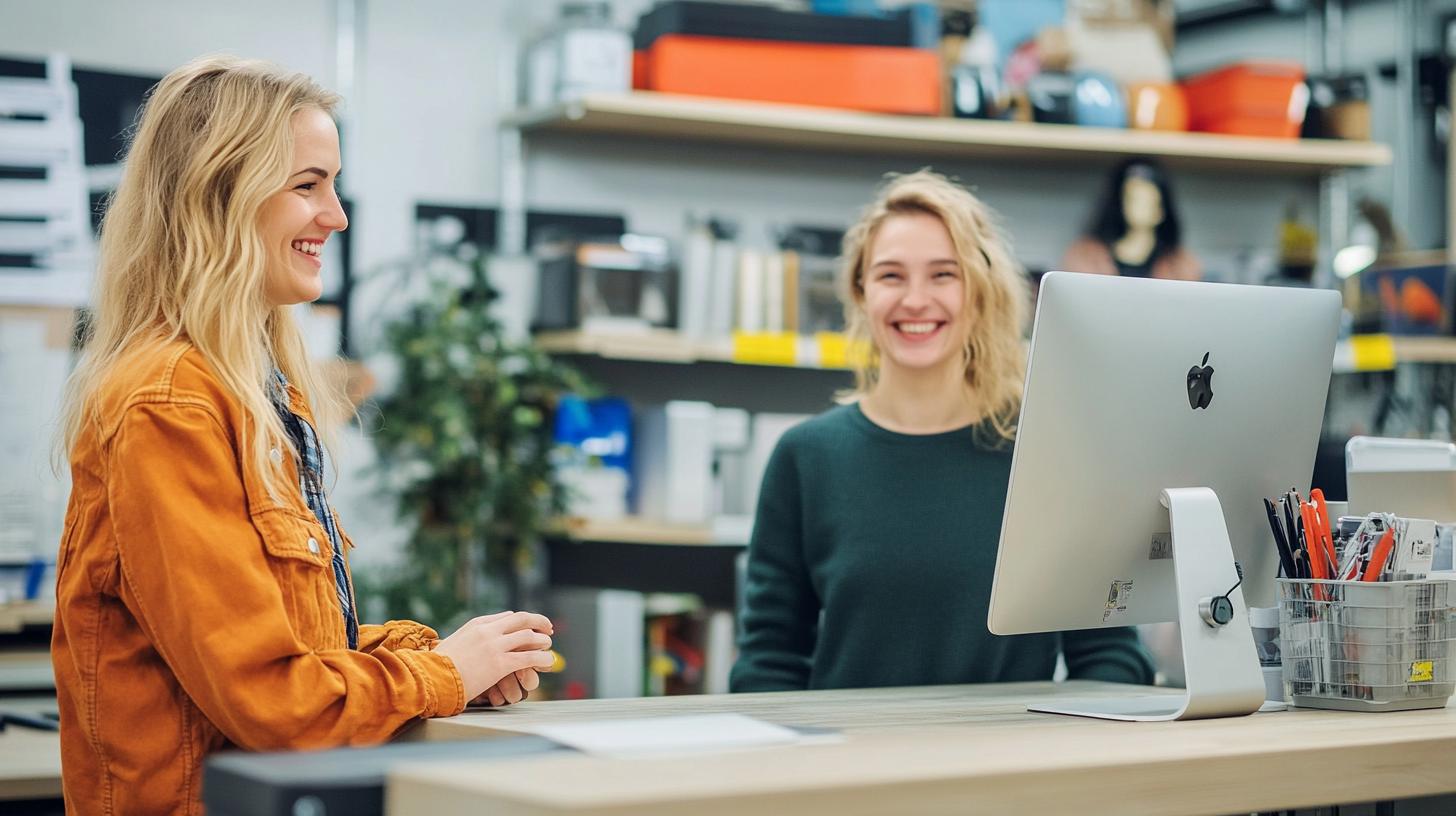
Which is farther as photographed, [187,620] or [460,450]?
[460,450]

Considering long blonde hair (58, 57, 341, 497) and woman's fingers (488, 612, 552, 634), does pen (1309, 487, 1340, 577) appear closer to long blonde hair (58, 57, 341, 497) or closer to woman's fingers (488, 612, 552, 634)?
woman's fingers (488, 612, 552, 634)

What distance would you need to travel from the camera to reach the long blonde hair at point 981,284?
2.24 metres

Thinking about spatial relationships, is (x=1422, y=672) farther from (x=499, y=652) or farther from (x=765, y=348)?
(x=765, y=348)

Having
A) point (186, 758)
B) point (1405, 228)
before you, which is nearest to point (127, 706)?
point (186, 758)

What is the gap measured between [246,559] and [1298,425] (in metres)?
1.12

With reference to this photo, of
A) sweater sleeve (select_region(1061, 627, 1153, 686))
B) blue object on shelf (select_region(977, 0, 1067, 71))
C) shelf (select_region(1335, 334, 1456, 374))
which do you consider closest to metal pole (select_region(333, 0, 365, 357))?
blue object on shelf (select_region(977, 0, 1067, 71))

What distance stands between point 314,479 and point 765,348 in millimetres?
1931

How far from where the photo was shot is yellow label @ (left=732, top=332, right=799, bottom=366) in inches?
135

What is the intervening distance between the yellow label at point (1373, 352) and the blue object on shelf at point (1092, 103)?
2.62ft

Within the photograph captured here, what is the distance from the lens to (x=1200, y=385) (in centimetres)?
163

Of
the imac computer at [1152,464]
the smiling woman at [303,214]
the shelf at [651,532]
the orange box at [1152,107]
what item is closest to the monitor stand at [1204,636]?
the imac computer at [1152,464]

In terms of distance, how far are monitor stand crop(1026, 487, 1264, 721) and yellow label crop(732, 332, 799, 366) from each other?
1851mm

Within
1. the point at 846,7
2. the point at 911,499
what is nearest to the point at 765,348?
the point at 846,7

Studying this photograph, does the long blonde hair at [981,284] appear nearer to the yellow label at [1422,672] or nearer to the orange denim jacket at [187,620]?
the yellow label at [1422,672]
